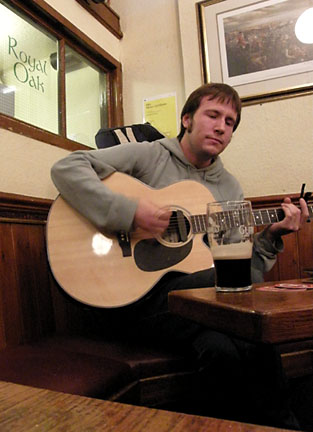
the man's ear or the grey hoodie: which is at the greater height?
the man's ear

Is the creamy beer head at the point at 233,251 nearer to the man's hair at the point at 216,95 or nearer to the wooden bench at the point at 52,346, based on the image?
the wooden bench at the point at 52,346

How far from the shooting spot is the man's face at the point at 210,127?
4.29 feet

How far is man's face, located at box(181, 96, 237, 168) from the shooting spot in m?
1.31

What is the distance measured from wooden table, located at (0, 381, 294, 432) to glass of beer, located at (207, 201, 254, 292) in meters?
0.38

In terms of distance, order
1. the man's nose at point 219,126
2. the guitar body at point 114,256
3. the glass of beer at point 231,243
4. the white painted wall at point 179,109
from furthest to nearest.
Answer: the white painted wall at point 179,109
the man's nose at point 219,126
the guitar body at point 114,256
the glass of beer at point 231,243

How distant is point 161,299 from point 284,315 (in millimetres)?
584

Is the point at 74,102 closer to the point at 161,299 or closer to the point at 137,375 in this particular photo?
the point at 161,299

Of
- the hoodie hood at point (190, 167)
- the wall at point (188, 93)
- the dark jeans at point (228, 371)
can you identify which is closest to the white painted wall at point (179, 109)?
the wall at point (188, 93)

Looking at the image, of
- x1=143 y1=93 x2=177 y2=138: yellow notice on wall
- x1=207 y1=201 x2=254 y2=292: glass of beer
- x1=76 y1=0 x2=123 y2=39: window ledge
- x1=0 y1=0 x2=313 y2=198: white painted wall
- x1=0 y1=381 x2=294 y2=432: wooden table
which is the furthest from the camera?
x1=143 y1=93 x2=177 y2=138: yellow notice on wall

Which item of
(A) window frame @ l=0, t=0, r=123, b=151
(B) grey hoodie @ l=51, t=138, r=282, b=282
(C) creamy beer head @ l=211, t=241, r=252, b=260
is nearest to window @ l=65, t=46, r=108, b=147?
(A) window frame @ l=0, t=0, r=123, b=151

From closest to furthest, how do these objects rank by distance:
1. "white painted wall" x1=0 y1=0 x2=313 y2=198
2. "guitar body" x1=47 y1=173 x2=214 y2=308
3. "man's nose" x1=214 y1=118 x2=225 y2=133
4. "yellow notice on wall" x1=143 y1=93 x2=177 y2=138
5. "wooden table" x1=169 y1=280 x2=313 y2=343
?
"wooden table" x1=169 y1=280 x2=313 y2=343 < "guitar body" x1=47 y1=173 x2=214 y2=308 < "man's nose" x1=214 y1=118 x2=225 y2=133 < "white painted wall" x1=0 y1=0 x2=313 y2=198 < "yellow notice on wall" x1=143 y1=93 x2=177 y2=138

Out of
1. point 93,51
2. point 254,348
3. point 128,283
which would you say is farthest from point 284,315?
point 93,51

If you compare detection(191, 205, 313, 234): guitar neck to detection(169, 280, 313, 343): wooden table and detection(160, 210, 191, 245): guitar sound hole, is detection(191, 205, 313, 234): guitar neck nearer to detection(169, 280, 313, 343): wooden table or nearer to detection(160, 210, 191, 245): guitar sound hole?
detection(160, 210, 191, 245): guitar sound hole

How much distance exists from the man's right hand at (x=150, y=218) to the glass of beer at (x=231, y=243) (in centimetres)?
37
